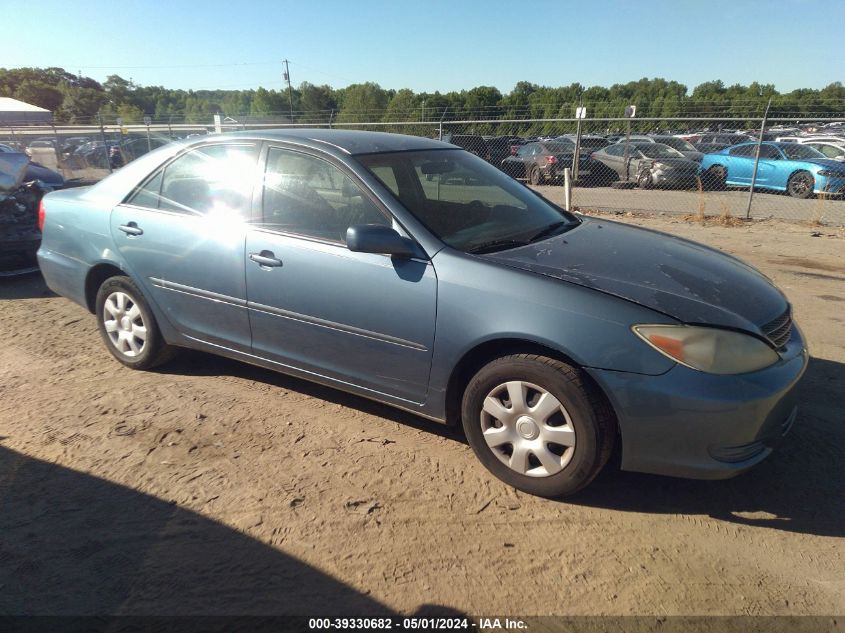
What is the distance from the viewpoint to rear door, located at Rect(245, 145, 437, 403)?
117 inches

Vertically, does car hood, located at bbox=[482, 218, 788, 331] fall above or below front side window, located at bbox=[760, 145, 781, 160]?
below

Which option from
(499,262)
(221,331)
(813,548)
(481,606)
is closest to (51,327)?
(221,331)

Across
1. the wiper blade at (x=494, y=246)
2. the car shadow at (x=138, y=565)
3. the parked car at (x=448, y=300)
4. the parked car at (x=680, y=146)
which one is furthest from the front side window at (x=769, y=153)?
the car shadow at (x=138, y=565)

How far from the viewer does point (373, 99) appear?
4669 centimetres

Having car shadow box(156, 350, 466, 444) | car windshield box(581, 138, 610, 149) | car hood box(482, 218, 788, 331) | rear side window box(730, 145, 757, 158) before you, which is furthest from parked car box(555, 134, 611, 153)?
car shadow box(156, 350, 466, 444)

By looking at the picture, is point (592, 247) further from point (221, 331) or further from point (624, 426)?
point (221, 331)

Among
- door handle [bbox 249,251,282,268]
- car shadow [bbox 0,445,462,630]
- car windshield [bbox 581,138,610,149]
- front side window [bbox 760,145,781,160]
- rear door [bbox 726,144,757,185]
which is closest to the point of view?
car shadow [bbox 0,445,462,630]

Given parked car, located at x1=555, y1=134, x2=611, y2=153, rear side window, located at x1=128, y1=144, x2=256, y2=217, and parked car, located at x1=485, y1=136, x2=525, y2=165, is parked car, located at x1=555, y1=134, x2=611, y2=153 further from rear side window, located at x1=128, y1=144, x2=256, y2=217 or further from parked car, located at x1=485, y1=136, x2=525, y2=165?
rear side window, located at x1=128, y1=144, x2=256, y2=217

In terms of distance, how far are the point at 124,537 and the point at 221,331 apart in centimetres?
146

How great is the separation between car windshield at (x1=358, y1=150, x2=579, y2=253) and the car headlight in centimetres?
95

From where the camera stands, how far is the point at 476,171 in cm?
401

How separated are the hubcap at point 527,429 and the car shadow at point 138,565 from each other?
844 mm

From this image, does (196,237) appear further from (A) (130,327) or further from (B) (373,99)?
(B) (373,99)

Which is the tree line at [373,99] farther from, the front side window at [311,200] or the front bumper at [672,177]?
the front side window at [311,200]
